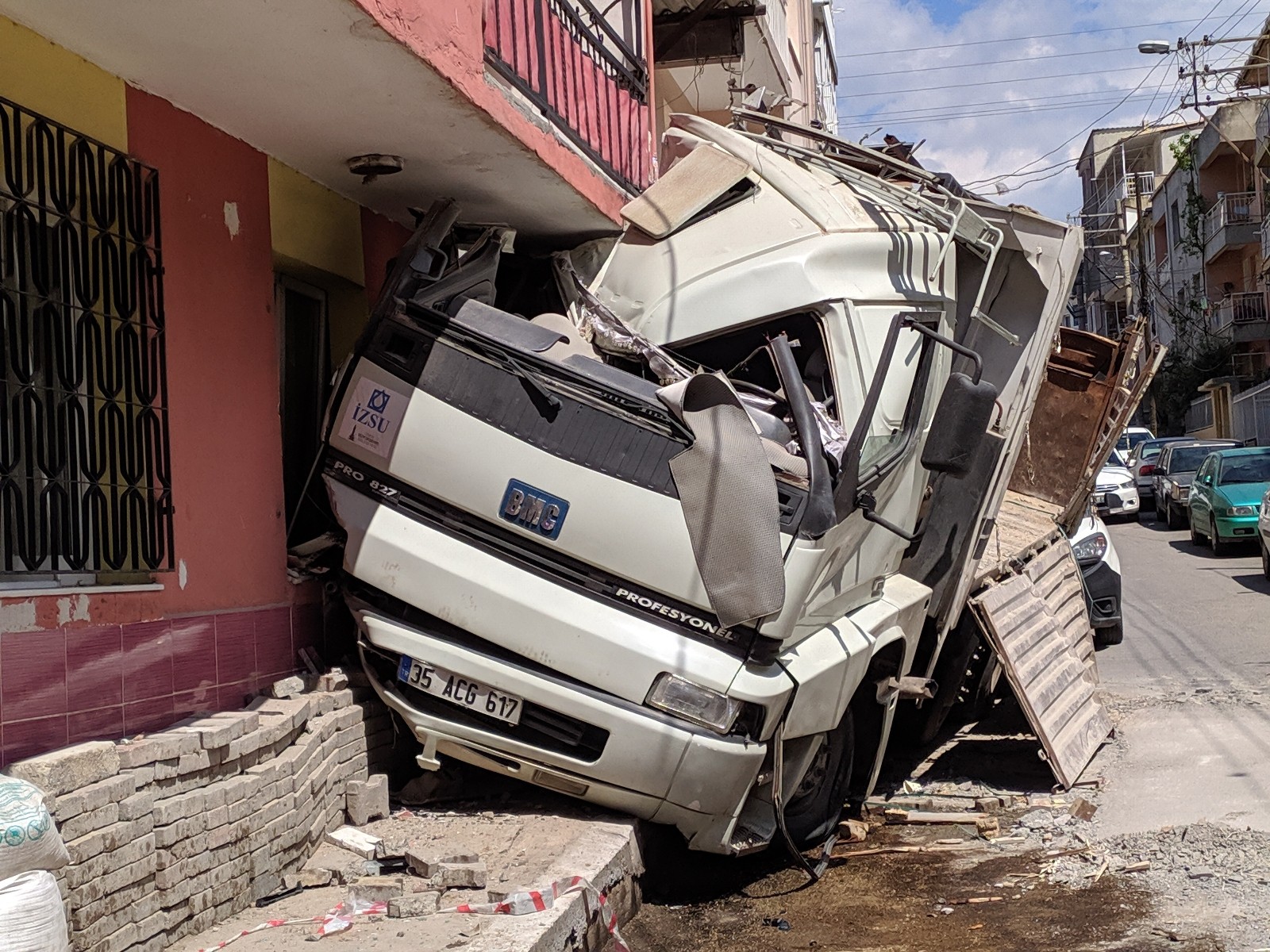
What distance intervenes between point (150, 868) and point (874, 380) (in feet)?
11.4

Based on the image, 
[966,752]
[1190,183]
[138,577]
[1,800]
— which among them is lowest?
[966,752]

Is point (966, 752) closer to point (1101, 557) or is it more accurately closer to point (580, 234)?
point (1101, 557)

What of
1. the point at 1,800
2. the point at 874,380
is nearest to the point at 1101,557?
the point at 874,380

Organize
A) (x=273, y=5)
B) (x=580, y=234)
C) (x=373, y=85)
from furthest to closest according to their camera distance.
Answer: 1. (x=580, y=234)
2. (x=373, y=85)
3. (x=273, y=5)

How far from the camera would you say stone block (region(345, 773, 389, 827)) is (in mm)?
5938

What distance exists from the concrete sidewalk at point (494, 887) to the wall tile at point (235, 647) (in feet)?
2.73

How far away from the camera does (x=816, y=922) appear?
5.61 m

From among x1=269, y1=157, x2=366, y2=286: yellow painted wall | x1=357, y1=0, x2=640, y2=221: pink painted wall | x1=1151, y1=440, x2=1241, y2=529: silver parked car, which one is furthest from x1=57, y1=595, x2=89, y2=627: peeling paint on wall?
x1=1151, y1=440, x2=1241, y2=529: silver parked car

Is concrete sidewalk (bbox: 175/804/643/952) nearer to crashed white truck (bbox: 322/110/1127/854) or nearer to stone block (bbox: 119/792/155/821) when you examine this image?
crashed white truck (bbox: 322/110/1127/854)

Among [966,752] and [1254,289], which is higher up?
[1254,289]

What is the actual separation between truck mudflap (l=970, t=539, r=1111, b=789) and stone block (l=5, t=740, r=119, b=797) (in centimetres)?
503

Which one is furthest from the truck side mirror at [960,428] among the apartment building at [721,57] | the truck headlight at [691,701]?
the apartment building at [721,57]

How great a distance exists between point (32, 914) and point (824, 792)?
13.3 ft

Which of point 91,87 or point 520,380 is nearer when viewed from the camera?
point 91,87
